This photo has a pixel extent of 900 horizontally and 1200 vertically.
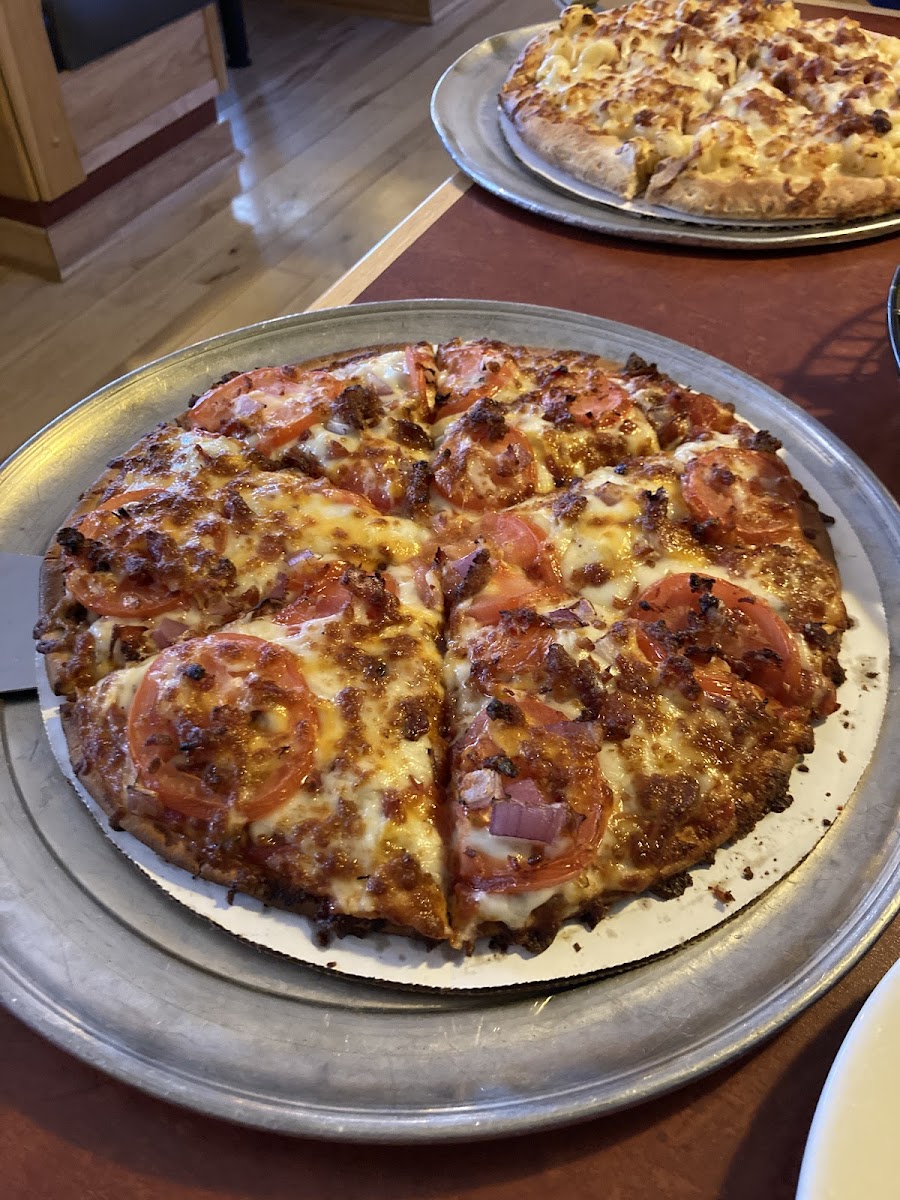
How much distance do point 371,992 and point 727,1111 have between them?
1.43 feet

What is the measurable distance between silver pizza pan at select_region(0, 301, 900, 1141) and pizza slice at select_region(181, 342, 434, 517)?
0.69 metres

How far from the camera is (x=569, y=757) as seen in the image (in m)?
1.19

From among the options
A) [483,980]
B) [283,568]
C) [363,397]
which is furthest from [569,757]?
[363,397]

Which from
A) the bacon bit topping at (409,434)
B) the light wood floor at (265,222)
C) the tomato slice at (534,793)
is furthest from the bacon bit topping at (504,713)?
the light wood floor at (265,222)

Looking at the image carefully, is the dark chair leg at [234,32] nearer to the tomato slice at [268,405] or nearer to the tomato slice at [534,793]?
the tomato slice at [268,405]

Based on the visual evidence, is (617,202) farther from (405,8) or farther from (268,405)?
(405,8)

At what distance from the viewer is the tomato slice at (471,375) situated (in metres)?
1.75

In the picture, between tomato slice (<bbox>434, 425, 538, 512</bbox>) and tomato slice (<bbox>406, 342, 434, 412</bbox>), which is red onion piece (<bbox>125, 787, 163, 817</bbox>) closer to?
tomato slice (<bbox>434, 425, 538, 512</bbox>)

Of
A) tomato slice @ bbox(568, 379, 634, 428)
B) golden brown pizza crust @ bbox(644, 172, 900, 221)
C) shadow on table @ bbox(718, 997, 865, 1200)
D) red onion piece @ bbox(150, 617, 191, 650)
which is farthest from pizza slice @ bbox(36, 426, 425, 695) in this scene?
golden brown pizza crust @ bbox(644, 172, 900, 221)

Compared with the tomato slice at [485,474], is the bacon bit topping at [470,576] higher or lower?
lower

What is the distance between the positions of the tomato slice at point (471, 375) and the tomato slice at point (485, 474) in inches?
5.4

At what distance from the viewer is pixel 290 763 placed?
1.20 m

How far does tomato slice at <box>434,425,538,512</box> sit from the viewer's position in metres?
1.60

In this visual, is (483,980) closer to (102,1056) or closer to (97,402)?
(102,1056)
